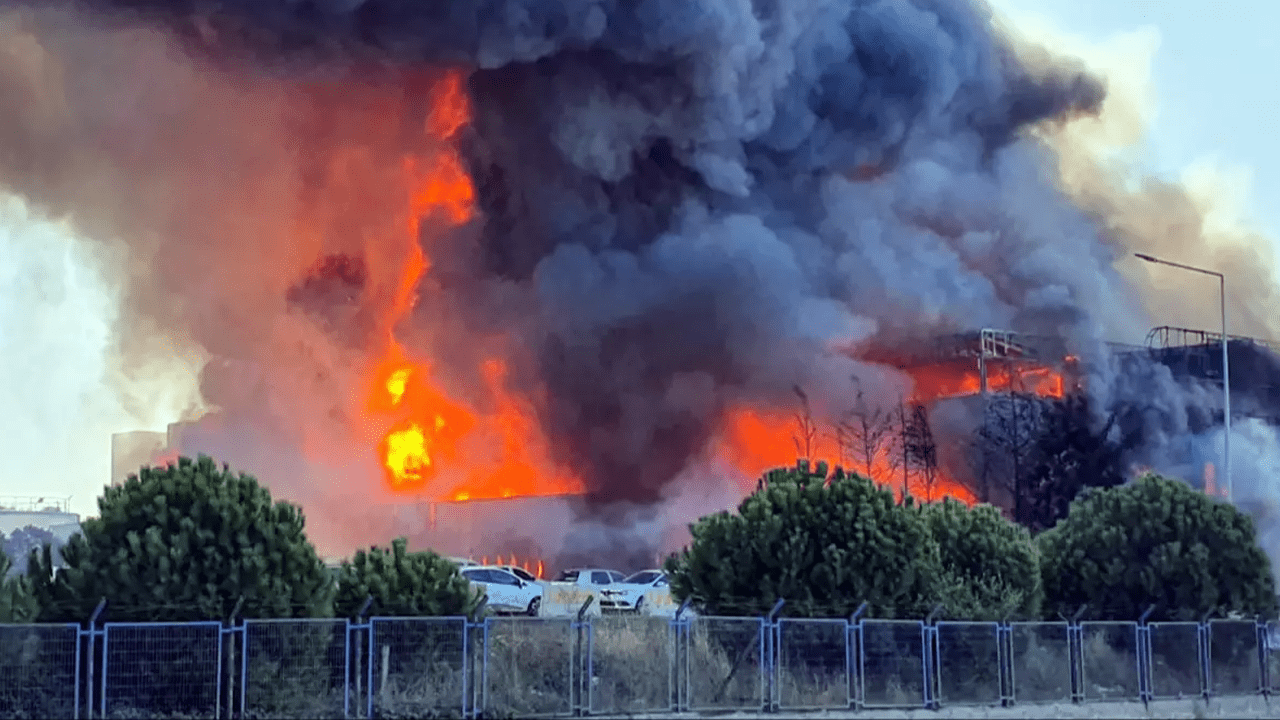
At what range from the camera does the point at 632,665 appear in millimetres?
26266

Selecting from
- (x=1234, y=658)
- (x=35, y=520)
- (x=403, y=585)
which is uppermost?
(x=35, y=520)

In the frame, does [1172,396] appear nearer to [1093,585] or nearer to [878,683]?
[1093,585]

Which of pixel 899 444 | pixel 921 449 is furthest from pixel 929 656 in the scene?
pixel 899 444

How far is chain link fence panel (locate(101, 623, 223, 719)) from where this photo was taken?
2148 cm

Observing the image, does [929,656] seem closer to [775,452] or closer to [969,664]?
[969,664]

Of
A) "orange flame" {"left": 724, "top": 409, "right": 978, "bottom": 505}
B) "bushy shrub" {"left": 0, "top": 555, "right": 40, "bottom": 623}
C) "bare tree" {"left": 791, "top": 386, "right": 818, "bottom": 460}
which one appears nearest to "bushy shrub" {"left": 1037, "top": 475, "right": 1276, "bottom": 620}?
"bushy shrub" {"left": 0, "top": 555, "right": 40, "bottom": 623}

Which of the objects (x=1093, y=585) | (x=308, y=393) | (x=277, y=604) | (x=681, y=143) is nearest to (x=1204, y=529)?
(x=1093, y=585)

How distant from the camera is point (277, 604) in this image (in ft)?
78.2

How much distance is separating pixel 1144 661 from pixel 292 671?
16.1 m

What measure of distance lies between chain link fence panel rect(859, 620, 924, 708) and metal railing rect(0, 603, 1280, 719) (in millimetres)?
28

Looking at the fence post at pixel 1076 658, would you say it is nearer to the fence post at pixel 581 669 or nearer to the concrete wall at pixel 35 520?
the fence post at pixel 581 669

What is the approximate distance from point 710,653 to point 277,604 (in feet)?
22.7

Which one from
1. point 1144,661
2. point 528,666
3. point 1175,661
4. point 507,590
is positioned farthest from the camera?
point 507,590

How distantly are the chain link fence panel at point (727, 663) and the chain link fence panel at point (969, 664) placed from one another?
360cm
